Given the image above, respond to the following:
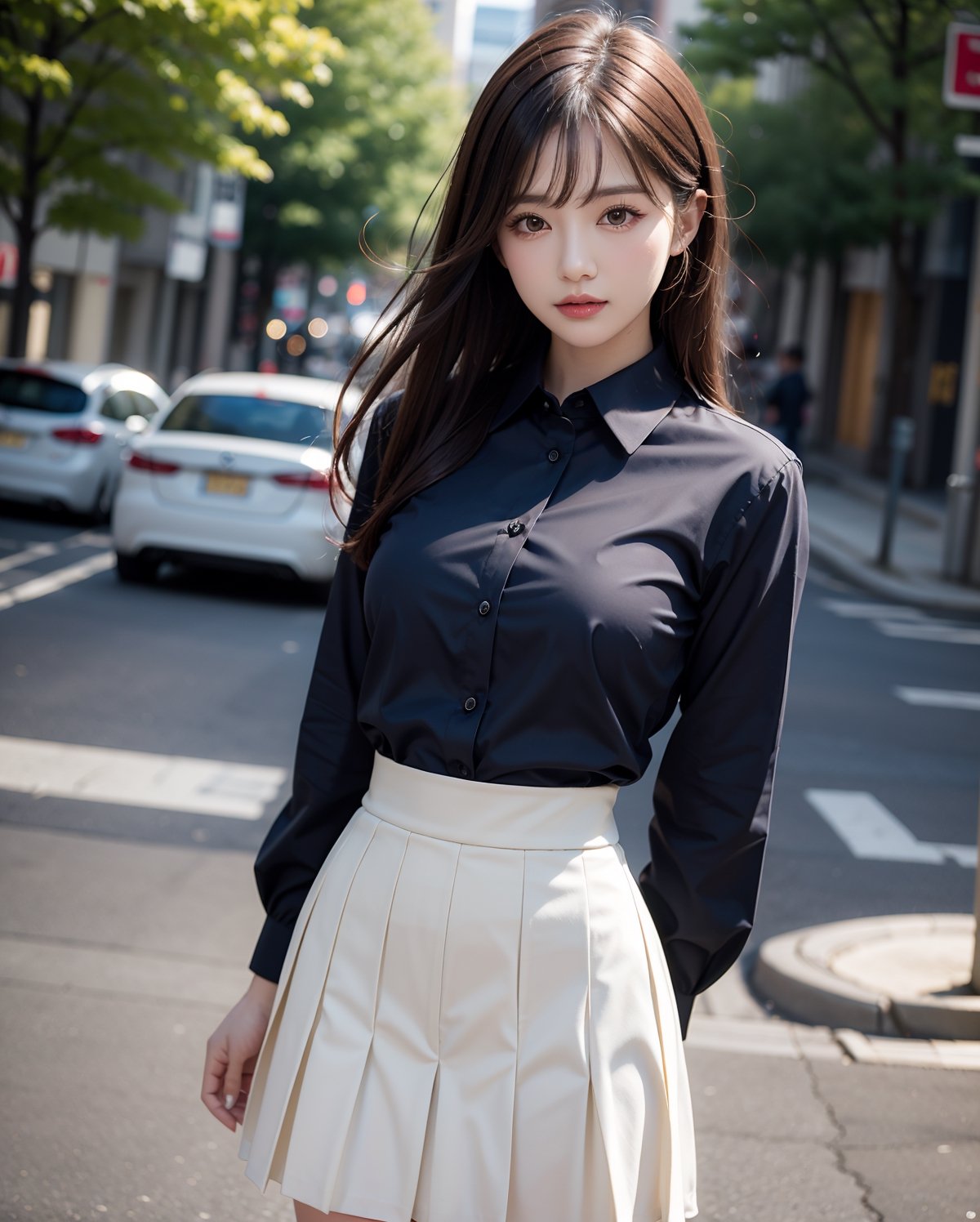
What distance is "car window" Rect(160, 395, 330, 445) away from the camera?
12180 mm

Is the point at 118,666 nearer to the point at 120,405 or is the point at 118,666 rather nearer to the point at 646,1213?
the point at 120,405

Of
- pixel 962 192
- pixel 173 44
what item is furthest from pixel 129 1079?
pixel 962 192

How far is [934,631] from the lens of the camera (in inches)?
536

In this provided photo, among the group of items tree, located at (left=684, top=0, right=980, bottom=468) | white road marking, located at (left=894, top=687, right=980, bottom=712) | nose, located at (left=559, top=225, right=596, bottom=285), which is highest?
tree, located at (left=684, top=0, right=980, bottom=468)

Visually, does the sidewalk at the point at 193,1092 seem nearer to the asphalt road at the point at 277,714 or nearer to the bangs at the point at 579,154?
the asphalt road at the point at 277,714

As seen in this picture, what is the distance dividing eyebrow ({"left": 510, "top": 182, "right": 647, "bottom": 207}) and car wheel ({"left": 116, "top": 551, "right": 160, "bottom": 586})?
1053cm

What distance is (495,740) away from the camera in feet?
6.33

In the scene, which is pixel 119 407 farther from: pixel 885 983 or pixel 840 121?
pixel 840 121

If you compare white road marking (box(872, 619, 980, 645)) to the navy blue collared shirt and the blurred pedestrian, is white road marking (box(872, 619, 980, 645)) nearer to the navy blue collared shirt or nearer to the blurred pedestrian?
the blurred pedestrian

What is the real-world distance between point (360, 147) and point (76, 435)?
20.5m

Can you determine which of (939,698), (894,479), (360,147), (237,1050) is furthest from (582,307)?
(360,147)

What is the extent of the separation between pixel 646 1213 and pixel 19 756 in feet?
19.1

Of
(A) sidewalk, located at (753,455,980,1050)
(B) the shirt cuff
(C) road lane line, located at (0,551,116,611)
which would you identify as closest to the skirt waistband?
(B) the shirt cuff

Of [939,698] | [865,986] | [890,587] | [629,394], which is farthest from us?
[890,587]
